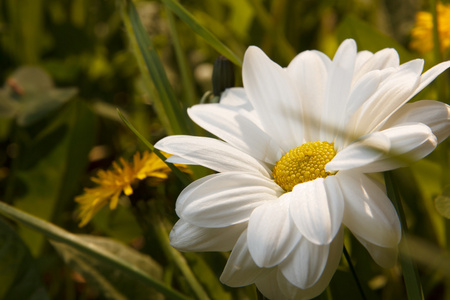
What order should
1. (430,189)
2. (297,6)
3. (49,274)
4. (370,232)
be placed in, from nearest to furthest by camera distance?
(370,232), (430,189), (49,274), (297,6)

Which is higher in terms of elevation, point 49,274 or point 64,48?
point 64,48

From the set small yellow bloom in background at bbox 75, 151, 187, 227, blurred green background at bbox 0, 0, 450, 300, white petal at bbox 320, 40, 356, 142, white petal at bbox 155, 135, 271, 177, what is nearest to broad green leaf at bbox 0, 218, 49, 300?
blurred green background at bbox 0, 0, 450, 300

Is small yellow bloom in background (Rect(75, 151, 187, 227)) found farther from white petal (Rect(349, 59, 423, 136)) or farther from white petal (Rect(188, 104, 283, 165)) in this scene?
white petal (Rect(349, 59, 423, 136))

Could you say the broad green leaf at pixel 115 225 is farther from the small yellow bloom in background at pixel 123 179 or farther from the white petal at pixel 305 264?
the white petal at pixel 305 264

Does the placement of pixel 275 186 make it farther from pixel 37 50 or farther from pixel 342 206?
pixel 37 50

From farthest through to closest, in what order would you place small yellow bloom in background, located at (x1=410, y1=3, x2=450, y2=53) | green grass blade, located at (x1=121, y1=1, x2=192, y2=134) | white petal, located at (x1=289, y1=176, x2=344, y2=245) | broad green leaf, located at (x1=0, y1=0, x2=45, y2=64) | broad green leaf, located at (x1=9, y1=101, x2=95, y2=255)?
1. broad green leaf, located at (x1=0, y1=0, x2=45, y2=64)
2. broad green leaf, located at (x1=9, y1=101, x2=95, y2=255)
3. small yellow bloom in background, located at (x1=410, y1=3, x2=450, y2=53)
4. green grass blade, located at (x1=121, y1=1, x2=192, y2=134)
5. white petal, located at (x1=289, y1=176, x2=344, y2=245)

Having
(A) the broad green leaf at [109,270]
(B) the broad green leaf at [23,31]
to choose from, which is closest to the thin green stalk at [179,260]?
(A) the broad green leaf at [109,270]

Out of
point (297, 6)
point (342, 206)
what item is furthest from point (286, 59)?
point (342, 206)
